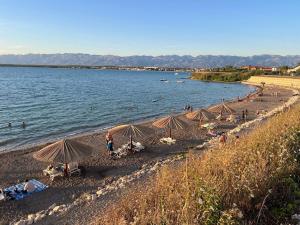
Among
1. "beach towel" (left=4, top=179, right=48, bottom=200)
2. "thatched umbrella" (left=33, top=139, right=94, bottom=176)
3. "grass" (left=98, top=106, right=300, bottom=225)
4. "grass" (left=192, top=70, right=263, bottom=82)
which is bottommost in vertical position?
"grass" (left=192, top=70, right=263, bottom=82)

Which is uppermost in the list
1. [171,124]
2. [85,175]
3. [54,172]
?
[171,124]

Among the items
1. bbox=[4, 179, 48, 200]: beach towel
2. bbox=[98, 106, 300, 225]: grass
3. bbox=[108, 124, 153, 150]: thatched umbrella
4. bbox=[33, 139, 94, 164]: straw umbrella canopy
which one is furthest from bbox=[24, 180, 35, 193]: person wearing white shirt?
bbox=[98, 106, 300, 225]: grass

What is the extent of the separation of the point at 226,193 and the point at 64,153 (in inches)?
509

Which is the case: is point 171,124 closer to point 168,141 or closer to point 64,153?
point 168,141

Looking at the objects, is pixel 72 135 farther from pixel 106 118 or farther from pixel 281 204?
pixel 281 204

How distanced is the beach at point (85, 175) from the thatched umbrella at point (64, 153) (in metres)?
1.27

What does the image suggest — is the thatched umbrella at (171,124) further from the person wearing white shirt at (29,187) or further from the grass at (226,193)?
the grass at (226,193)

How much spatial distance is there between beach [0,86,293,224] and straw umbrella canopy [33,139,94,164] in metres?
1.27

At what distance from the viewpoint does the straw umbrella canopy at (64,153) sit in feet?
58.8

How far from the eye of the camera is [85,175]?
63.8ft

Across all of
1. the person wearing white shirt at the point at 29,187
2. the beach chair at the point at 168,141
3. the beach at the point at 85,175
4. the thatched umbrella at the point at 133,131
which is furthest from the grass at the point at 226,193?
the beach chair at the point at 168,141

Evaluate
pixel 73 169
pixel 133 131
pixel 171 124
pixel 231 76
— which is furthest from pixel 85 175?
pixel 231 76

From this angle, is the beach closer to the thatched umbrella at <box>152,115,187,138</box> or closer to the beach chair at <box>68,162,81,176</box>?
the beach chair at <box>68,162,81,176</box>

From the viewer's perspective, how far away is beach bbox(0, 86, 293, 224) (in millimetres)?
12391
